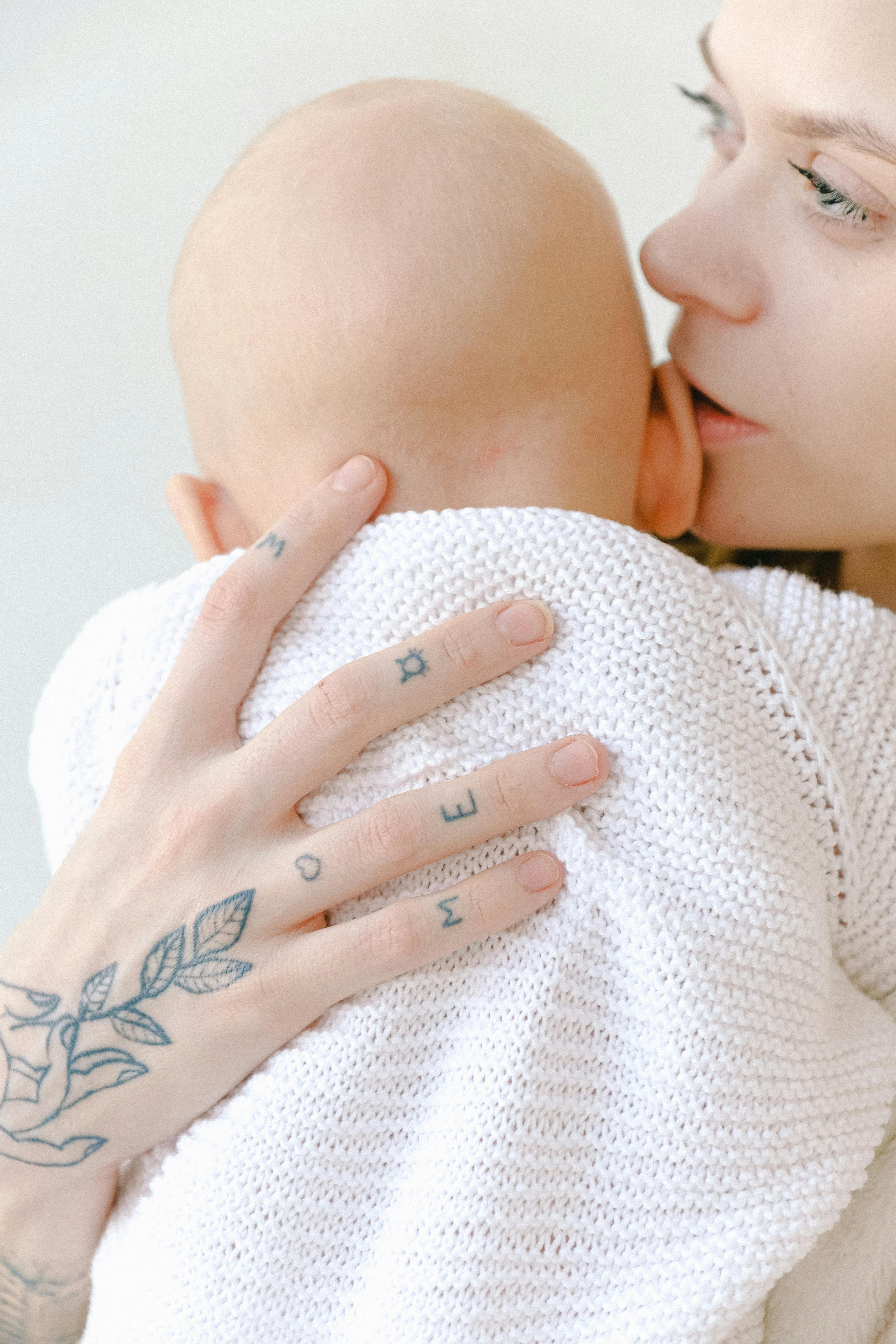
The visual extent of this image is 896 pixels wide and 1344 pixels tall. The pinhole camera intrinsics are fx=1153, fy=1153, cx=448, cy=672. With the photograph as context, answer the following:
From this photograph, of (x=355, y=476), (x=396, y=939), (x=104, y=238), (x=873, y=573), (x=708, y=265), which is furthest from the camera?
(x=104, y=238)

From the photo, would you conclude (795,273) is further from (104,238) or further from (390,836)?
(104,238)

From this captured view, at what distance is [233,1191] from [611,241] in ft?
2.78

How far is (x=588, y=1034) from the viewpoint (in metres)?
0.86

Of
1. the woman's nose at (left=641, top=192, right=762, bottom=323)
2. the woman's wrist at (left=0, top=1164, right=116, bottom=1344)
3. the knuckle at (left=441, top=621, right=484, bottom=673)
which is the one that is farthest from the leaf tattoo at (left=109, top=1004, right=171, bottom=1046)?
the woman's nose at (left=641, top=192, right=762, bottom=323)

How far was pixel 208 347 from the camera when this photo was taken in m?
1.00

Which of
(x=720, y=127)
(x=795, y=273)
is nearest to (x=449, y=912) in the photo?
(x=795, y=273)

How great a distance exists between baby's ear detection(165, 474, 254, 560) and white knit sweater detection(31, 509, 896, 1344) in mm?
182

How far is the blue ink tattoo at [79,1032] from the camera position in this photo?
0.87m

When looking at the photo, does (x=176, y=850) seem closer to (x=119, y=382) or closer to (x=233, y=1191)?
(x=233, y=1191)

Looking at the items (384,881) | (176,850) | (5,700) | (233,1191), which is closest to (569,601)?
(384,881)

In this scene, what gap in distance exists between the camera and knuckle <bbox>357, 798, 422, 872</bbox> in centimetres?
84

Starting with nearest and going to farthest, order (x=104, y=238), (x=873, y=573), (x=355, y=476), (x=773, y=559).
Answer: (x=355, y=476) < (x=873, y=573) < (x=773, y=559) < (x=104, y=238)

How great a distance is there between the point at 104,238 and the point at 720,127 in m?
1.08

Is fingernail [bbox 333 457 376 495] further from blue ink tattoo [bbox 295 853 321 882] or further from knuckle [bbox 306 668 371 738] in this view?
blue ink tattoo [bbox 295 853 321 882]
